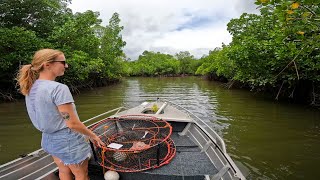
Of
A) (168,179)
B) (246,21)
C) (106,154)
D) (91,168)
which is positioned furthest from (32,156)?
(246,21)

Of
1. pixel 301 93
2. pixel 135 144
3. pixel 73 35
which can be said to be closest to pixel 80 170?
pixel 135 144

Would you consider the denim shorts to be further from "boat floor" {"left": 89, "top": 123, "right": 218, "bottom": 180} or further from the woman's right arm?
"boat floor" {"left": 89, "top": 123, "right": 218, "bottom": 180}

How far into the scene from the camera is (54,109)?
2.05 metres

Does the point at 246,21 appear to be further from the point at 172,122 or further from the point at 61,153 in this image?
the point at 61,153

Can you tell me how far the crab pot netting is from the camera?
10.5ft

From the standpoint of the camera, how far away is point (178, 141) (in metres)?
4.70

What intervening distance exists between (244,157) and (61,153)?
4.62m

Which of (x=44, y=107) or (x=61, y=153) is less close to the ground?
(x=44, y=107)

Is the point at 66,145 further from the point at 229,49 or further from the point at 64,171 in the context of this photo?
the point at 229,49

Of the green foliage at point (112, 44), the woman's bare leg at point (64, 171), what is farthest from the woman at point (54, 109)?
the green foliage at point (112, 44)

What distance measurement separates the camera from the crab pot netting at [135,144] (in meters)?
3.19

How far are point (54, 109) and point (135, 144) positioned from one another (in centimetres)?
187

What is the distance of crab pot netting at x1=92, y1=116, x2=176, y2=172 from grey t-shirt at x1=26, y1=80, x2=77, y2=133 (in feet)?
2.77

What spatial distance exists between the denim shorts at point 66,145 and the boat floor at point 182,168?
1177 mm
